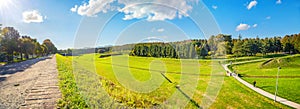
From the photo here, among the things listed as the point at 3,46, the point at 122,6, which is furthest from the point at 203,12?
the point at 3,46

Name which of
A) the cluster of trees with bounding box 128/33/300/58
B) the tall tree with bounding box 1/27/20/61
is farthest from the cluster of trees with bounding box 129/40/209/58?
the tall tree with bounding box 1/27/20/61

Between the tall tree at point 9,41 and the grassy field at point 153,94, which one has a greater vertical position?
the tall tree at point 9,41

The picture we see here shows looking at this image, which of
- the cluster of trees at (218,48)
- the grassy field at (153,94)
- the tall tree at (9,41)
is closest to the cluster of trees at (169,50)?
the cluster of trees at (218,48)

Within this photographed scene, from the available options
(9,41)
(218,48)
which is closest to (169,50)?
(218,48)

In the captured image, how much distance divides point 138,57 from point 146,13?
24.9m

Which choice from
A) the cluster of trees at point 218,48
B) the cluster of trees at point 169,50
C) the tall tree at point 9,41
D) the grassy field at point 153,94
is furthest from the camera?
the cluster of trees at point 218,48

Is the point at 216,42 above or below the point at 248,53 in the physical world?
above

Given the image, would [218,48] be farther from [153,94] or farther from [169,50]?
[153,94]

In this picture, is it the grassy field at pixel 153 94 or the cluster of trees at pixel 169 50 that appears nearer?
the grassy field at pixel 153 94

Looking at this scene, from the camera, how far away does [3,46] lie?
33.3m

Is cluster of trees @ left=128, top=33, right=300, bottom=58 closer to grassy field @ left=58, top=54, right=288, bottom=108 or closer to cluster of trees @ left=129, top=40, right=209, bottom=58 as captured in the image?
cluster of trees @ left=129, top=40, right=209, bottom=58

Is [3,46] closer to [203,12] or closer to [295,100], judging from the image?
[203,12]

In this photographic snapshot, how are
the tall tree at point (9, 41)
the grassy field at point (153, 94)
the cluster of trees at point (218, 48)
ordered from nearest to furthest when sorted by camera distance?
the grassy field at point (153, 94) < the tall tree at point (9, 41) < the cluster of trees at point (218, 48)

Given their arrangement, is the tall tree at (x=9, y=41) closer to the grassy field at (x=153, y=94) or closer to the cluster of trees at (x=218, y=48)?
the cluster of trees at (x=218, y=48)
